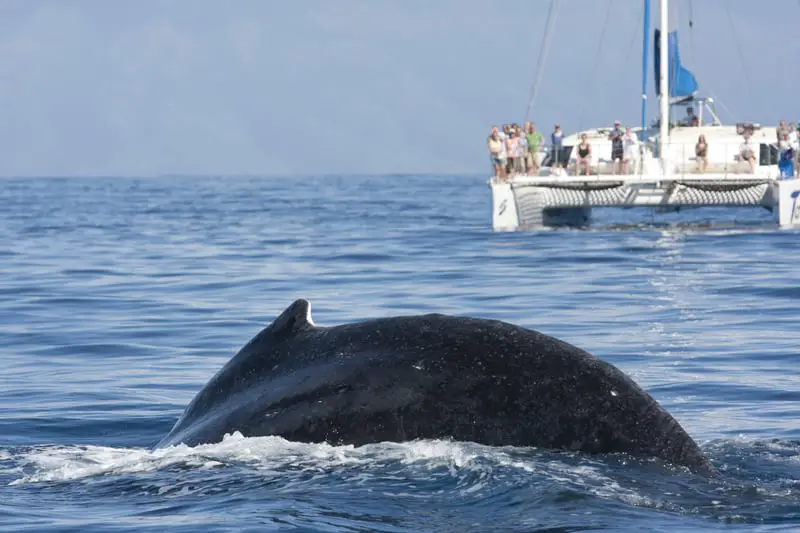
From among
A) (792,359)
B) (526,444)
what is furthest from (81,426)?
(792,359)

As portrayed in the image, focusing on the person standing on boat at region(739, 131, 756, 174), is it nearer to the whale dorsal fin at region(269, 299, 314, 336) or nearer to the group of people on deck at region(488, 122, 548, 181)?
the group of people on deck at region(488, 122, 548, 181)

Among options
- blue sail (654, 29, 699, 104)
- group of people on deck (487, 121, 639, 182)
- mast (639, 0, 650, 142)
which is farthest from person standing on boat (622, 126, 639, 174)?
blue sail (654, 29, 699, 104)

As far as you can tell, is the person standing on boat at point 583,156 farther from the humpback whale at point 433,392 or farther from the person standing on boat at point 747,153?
the humpback whale at point 433,392

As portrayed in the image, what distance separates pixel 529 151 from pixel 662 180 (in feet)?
13.0

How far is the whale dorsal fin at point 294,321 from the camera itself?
673 centimetres

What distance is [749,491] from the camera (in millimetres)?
6527

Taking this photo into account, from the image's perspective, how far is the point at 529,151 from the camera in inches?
1578

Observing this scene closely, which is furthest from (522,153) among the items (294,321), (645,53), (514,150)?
(294,321)

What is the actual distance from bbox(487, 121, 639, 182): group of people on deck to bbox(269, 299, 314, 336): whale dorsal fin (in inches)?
1264

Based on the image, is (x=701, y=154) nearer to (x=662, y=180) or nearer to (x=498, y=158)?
(x=662, y=180)

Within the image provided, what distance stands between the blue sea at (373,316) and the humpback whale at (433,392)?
0.31ft

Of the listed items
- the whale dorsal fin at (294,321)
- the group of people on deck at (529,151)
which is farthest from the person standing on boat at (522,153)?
the whale dorsal fin at (294,321)

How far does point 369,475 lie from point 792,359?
819 centimetres

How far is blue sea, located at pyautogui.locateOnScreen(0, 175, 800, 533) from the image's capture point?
627 centimetres
